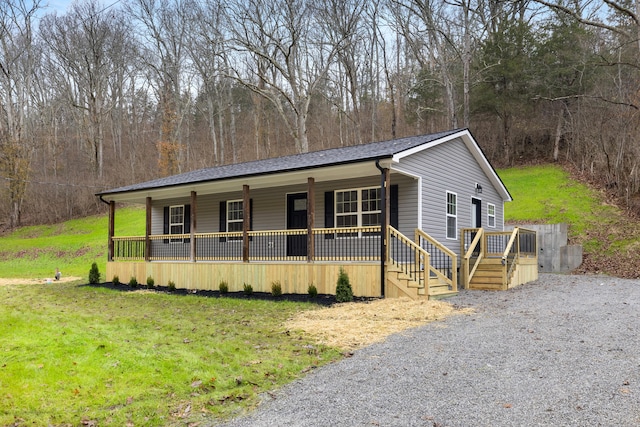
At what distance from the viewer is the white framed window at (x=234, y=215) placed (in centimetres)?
1647

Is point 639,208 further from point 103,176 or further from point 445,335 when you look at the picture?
point 103,176

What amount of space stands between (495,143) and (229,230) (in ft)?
72.5

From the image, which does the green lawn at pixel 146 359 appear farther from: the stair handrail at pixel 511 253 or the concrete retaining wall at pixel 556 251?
the concrete retaining wall at pixel 556 251

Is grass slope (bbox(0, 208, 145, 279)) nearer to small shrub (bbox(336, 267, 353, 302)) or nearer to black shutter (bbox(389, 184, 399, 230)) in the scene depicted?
small shrub (bbox(336, 267, 353, 302))

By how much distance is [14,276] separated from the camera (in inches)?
840

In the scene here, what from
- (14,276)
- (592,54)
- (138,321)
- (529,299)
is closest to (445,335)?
(529,299)

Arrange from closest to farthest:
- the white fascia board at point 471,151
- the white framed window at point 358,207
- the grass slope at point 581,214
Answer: the white fascia board at point 471,151 → the white framed window at point 358,207 → the grass slope at point 581,214

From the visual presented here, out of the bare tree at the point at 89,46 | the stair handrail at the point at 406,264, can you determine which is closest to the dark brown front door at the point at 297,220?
the stair handrail at the point at 406,264

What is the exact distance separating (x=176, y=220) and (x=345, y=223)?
784 cm

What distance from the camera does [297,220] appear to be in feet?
49.8

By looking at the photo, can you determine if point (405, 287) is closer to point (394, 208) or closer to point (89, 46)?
point (394, 208)

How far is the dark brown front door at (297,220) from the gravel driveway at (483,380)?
7.12m

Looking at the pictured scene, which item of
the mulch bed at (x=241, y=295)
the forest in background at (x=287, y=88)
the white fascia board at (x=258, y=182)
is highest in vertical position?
the forest in background at (x=287, y=88)

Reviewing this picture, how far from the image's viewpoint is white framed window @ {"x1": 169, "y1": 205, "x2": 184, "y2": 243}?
18.5 meters
